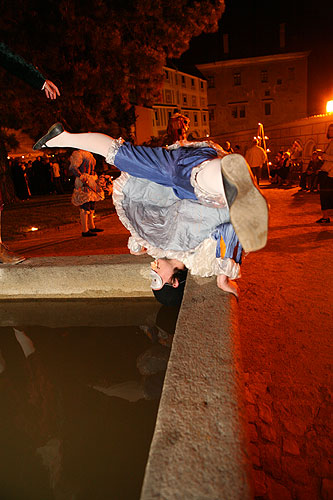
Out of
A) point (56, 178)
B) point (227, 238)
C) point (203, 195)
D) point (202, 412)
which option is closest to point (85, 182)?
point (227, 238)

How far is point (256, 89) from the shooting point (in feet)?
145

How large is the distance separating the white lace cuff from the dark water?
0.69 m

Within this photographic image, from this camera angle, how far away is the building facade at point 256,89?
144 feet

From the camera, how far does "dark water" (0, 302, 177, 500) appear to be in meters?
1.55

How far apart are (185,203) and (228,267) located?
51cm

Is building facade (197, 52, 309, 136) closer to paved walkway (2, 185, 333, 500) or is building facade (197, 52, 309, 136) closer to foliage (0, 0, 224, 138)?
foliage (0, 0, 224, 138)

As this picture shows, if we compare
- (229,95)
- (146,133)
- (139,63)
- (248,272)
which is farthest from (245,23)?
(248,272)

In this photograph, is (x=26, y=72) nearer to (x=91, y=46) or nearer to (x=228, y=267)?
(x=228, y=267)

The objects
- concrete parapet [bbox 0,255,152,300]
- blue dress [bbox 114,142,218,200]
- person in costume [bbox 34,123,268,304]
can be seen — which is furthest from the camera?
concrete parapet [bbox 0,255,152,300]

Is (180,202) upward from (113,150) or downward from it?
downward

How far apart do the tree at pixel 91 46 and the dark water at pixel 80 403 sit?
35.3 feet

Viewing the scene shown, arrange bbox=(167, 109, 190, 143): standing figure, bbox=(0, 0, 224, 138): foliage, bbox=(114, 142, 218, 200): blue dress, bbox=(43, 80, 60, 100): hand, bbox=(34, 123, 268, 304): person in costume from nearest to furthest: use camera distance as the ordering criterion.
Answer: bbox=(34, 123, 268, 304): person in costume, bbox=(114, 142, 218, 200): blue dress, bbox=(43, 80, 60, 100): hand, bbox=(167, 109, 190, 143): standing figure, bbox=(0, 0, 224, 138): foliage

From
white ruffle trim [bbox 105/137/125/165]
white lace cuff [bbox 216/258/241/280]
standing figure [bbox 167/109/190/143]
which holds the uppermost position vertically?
standing figure [bbox 167/109/190/143]

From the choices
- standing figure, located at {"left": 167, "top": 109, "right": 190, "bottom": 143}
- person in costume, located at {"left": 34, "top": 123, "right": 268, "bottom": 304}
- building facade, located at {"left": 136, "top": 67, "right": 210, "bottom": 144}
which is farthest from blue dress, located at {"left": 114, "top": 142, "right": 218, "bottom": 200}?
building facade, located at {"left": 136, "top": 67, "right": 210, "bottom": 144}
